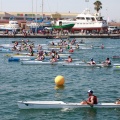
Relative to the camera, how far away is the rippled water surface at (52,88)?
26.5 metres

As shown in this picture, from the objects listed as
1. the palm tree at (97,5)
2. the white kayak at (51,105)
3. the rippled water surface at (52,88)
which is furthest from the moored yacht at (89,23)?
the white kayak at (51,105)

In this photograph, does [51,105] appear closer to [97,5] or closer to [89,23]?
[89,23]

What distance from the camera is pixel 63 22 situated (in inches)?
4998

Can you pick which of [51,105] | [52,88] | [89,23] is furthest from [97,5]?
[51,105]

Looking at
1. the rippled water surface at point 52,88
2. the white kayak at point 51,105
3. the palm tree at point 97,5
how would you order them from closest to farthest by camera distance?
the rippled water surface at point 52,88
the white kayak at point 51,105
the palm tree at point 97,5

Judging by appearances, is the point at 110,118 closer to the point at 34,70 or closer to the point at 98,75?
the point at 98,75

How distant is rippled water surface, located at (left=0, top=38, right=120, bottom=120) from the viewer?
26.5 m

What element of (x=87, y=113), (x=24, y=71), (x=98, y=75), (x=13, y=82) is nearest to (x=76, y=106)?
(x=87, y=113)

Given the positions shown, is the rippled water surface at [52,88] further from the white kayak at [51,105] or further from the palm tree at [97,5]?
the palm tree at [97,5]

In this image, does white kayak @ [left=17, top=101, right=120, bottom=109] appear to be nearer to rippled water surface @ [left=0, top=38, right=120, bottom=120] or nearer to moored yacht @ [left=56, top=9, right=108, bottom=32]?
rippled water surface @ [left=0, top=38, right=120, bottom=120]

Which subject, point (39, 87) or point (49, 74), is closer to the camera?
point (39, 87)

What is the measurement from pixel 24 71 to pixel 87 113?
769 inches

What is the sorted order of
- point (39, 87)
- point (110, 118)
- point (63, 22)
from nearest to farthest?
point (110, 118) < point (39, 87) < point (63, 22)

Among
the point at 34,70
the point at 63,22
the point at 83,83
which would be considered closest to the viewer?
the point at 83,83
